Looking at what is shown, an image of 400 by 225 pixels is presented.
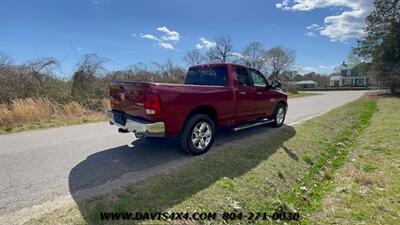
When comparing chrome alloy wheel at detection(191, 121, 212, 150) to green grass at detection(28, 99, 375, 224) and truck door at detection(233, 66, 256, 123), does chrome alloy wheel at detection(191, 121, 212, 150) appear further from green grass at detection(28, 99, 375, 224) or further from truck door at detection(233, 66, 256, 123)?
truck door at detection(233, 66, 256, 123)

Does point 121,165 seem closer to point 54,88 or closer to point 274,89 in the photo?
point 274,89

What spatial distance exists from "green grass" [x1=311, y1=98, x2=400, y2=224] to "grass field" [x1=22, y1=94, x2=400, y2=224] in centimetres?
2

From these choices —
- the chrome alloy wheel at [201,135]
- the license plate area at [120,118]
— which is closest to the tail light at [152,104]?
the license plate area at [120,118]

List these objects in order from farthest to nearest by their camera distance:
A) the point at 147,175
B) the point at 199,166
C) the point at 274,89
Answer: the point at 274,89, the point at 199,166, the point at 147,175

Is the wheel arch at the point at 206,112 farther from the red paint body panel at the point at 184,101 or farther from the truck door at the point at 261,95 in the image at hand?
the truck door at the point at 261,95

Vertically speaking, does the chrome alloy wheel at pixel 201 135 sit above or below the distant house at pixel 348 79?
below

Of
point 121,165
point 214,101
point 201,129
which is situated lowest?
point 121,165

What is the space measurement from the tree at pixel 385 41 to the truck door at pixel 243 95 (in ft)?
111

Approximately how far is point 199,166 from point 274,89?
4397mm

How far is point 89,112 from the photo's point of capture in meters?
13.3

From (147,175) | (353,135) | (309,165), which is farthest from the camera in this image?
(353,135)

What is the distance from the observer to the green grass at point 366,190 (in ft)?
12.4

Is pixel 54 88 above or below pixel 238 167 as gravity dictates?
above

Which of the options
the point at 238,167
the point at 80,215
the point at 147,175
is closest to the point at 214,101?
the point at 238,167
